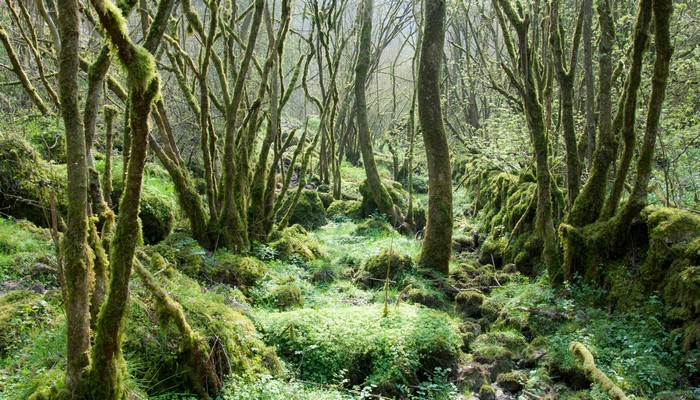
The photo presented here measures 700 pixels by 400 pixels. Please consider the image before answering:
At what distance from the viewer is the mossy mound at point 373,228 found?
493 inches

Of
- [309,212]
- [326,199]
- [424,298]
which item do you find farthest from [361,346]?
[326,199]

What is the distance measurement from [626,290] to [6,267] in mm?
7126

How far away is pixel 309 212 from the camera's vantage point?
13.5 metres

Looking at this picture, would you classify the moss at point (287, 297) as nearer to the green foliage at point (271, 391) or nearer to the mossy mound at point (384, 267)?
the mossy mound at point (384, 267)

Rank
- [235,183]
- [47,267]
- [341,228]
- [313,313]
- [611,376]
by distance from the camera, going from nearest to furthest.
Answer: [611,376] < [47,267] < [313,313] < [235,183] < [341,228]

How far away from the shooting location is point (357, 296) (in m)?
8.17

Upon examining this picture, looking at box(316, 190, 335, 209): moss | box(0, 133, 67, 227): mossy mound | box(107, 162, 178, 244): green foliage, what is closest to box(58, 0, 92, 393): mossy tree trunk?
box(0, 133, 67, 227): mossy mound

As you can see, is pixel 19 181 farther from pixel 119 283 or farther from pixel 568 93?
pixel 568 93

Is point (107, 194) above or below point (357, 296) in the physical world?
above

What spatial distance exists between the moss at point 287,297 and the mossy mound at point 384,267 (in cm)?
193

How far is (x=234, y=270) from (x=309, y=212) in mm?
6099

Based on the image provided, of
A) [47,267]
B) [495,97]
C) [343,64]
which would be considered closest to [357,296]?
→ [47,267]

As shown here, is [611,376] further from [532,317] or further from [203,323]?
[203,323]

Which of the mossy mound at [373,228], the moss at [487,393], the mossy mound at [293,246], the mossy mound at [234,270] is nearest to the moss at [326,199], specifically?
the mossy mound at [373,228]
